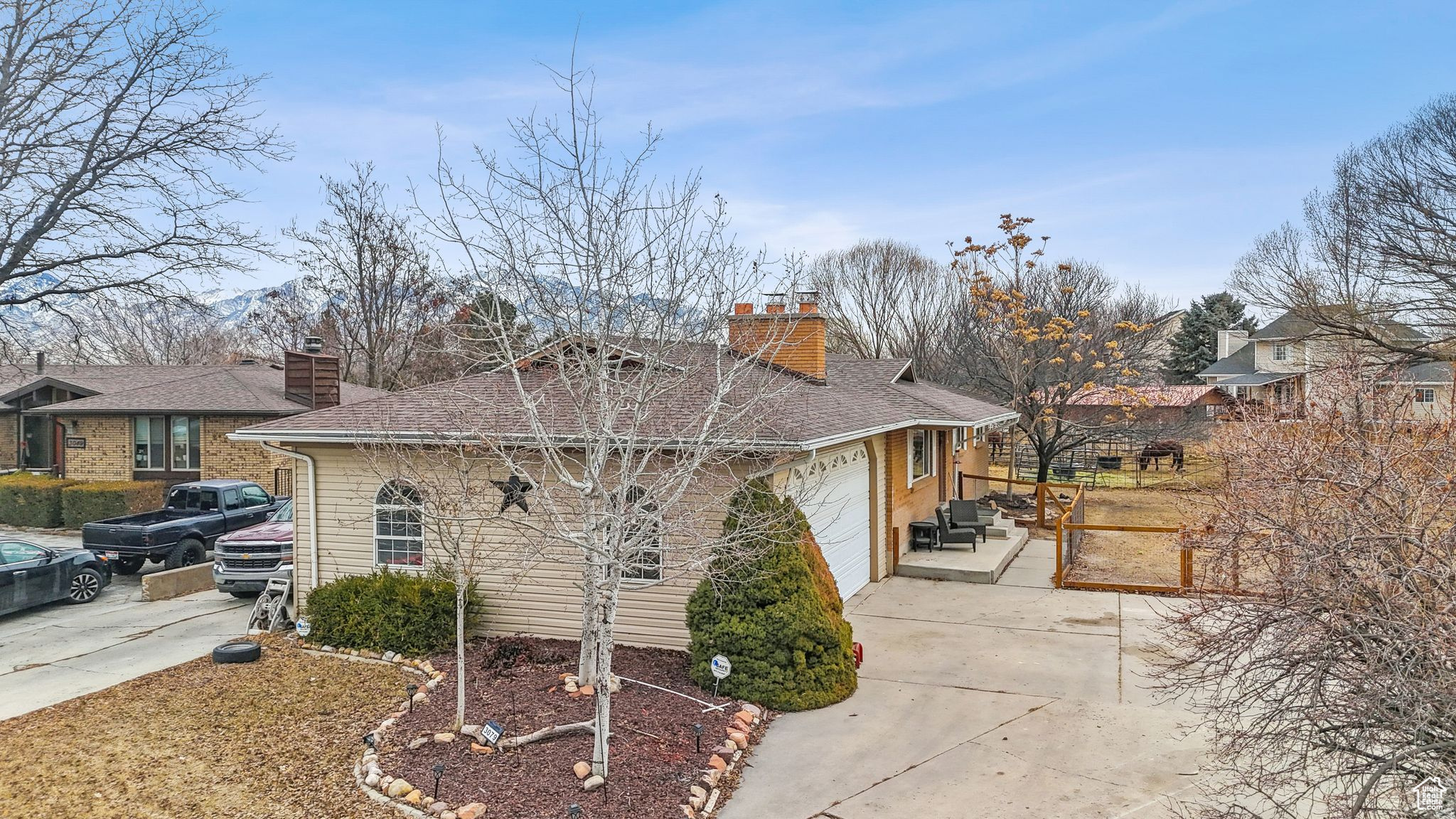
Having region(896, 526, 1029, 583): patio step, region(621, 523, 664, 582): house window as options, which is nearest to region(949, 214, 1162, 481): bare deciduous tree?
region(896, 526, 1029, 583): patio step

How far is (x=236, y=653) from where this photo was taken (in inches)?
376

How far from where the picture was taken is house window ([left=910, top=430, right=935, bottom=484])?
1661 cm

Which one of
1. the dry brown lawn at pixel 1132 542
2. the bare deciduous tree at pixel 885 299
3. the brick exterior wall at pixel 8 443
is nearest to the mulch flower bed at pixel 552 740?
the dry brown lawn at pixel 1132 542

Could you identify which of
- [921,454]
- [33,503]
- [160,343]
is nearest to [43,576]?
[33,503]

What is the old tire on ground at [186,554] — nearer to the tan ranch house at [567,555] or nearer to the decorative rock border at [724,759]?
the tan ranch house at [567,555]

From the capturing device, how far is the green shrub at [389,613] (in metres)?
9.59

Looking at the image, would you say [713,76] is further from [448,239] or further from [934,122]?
[934,122]

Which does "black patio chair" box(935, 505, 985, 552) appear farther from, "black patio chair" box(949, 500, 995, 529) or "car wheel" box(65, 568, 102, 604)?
"car wheel" box(65, 568, 102, 604)

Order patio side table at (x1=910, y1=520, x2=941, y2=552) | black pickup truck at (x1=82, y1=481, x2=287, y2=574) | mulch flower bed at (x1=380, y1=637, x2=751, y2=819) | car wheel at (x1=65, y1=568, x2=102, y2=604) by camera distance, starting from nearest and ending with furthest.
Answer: mulch flower bed at (x1=380, y1=637, x2=751, y2=819) → car wheel at (x1=65, y1=568, x2=102, y2=604) → black pickup truck at (x1=82, y1=481, x2=287, y2=574) → patio side table at (x1=910, y1=520, x2=941, y2=552)

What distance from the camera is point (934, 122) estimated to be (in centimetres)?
1703

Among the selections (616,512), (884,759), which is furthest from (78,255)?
(884,759)

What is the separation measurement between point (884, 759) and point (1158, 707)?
312 cm

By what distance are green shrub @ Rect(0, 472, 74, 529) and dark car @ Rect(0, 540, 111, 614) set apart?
8.89 meters

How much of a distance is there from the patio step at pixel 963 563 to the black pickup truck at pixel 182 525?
40.2 ft
